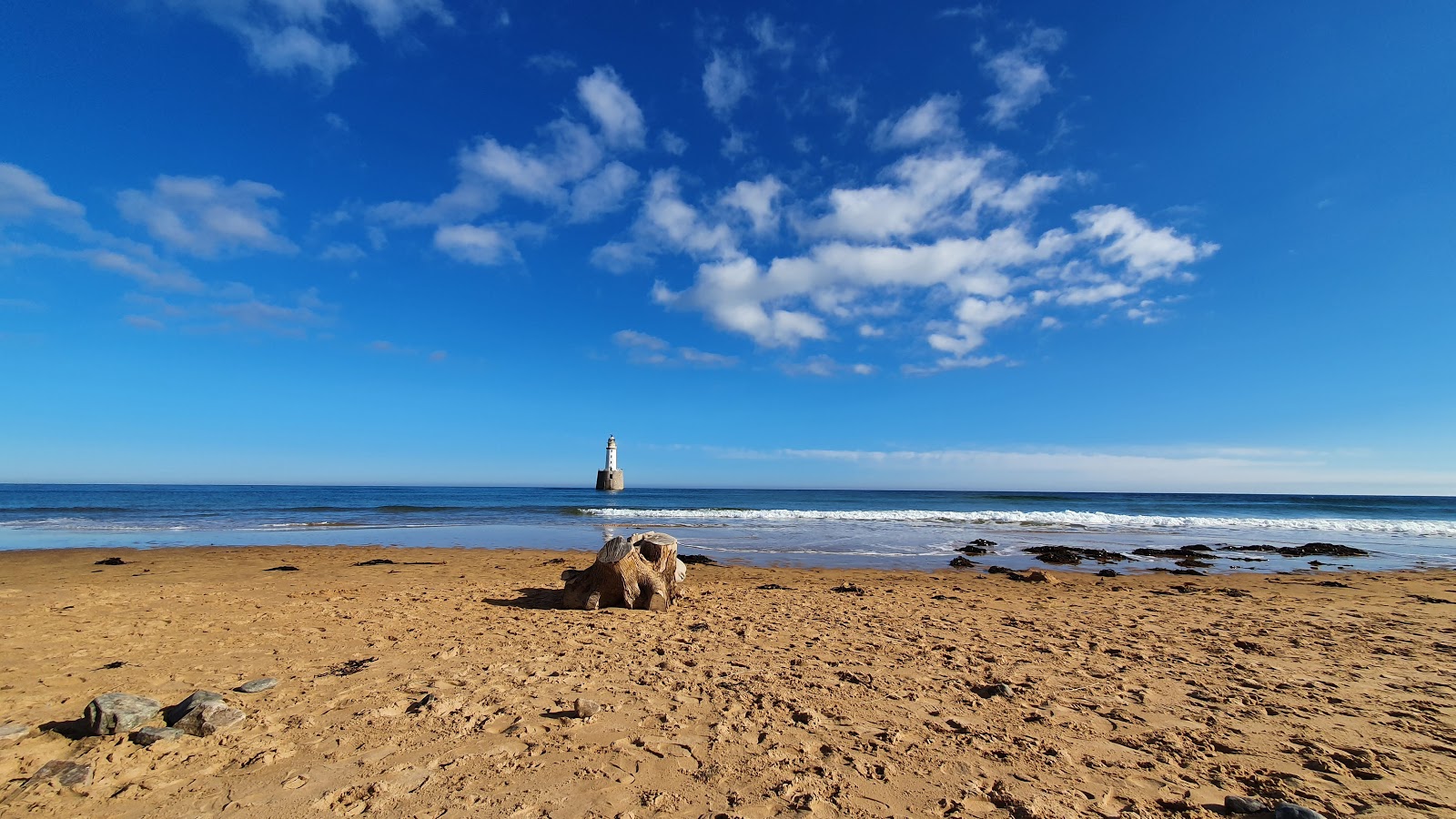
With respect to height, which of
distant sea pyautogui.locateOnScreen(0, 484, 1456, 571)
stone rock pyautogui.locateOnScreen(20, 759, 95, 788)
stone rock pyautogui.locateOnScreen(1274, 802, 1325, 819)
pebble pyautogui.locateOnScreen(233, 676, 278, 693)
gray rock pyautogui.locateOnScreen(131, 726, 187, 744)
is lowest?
distant sea pyautogui.locateOnScreen(0, 484, 1456, 571)

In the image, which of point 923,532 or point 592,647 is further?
point 923,532

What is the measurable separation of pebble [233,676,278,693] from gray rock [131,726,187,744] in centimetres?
89

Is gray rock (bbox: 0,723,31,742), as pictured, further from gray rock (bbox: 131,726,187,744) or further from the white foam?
the white foam

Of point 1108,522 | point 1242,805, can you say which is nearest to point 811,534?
point 1108,522

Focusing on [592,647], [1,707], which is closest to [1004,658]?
[592,647]

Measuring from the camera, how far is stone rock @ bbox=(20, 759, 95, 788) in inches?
134

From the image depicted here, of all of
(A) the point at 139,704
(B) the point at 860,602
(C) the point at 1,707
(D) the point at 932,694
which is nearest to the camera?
(A) the point at 139,704

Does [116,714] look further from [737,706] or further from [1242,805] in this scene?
[1242,805]

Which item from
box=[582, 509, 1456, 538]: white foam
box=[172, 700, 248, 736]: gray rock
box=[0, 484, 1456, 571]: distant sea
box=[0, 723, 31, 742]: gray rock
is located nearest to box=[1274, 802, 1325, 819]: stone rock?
box=[172, 700, 248, 736]: gray rock

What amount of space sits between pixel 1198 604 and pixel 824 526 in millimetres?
16885

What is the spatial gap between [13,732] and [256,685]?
1.29 m

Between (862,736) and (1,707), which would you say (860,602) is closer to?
(862,736)

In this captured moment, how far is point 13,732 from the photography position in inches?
156

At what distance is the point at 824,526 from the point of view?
26.1m
